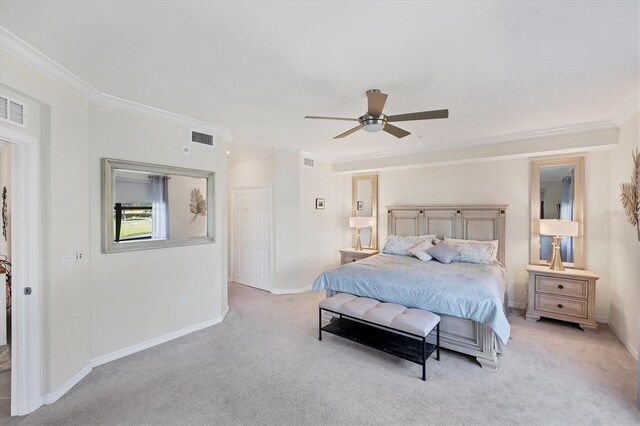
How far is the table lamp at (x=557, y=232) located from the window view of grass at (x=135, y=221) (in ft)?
17.1

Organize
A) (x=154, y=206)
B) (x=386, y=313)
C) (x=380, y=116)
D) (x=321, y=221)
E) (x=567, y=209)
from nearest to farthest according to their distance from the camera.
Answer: (x=380, y=116), (x=386, y=313), (x=154, y=206), (x=567, y=209), (x=321, y=221)

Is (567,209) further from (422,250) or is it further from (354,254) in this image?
(354,254)

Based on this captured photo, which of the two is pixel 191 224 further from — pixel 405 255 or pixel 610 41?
pixel 610 41

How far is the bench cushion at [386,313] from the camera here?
8.78 feet

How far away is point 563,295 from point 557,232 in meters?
0.84

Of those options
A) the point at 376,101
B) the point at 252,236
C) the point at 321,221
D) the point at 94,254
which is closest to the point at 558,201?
the point at 376,101

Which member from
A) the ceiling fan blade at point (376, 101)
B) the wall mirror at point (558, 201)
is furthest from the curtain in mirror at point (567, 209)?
the ceiling fan blade at point (376, 101)

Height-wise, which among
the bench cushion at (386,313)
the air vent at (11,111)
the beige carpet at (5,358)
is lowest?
the beige carpet at (5,358)

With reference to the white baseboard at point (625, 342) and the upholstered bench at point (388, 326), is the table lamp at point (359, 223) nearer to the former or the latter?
the upholstered bench at point (388, 326)

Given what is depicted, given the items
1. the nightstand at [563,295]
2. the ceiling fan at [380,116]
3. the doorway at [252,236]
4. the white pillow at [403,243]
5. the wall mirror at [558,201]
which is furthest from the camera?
the doorway at [252,236]

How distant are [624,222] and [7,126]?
6.03m

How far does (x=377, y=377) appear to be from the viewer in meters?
2.64

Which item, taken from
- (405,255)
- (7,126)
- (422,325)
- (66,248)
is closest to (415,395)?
(422,325)

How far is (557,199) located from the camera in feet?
13.9
